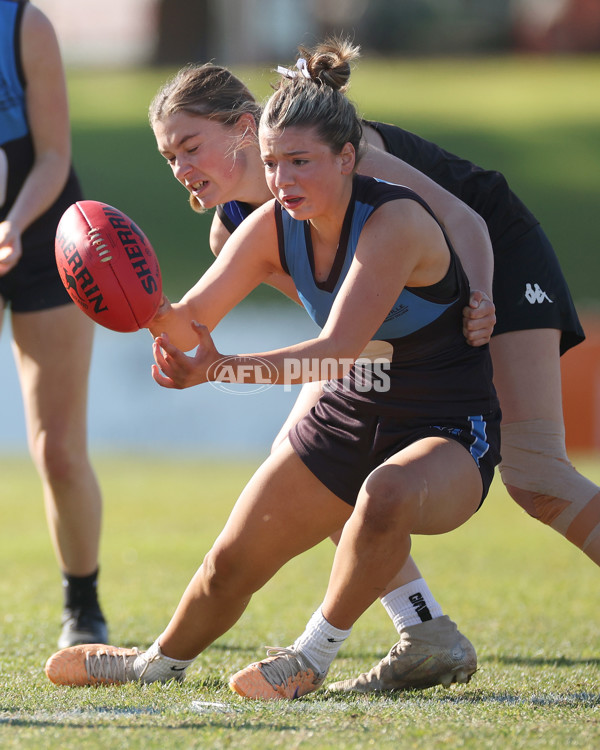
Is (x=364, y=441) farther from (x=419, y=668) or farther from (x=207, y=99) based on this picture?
(x=207, y=99)

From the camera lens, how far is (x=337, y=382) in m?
3.56

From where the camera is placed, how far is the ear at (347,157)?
3314 millimetres

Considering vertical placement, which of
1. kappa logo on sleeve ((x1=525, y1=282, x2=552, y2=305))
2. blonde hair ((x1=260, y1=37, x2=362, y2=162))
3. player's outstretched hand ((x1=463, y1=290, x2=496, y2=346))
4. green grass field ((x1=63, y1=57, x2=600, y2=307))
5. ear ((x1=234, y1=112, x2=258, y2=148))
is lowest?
green grass field ((x1=63, y1=57, x2=600, y2=307))

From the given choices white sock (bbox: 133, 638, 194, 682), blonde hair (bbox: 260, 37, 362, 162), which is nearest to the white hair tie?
blonde hair (bbox: 260, 37, 362, 162)

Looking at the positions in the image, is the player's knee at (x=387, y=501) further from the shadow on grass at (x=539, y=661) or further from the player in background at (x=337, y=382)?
the shadow on grass at (x=539, y=661)

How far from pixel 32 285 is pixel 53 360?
0.97 ft

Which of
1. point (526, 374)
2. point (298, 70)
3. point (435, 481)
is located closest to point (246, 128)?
point (298, 70)

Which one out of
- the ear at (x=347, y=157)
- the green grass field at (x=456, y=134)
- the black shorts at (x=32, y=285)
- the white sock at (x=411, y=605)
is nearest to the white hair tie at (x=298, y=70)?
the ear at (x=347, y=157)

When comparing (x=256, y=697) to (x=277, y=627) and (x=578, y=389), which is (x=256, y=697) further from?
(x=578, y=389)

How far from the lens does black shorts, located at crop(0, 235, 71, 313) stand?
4375 mm

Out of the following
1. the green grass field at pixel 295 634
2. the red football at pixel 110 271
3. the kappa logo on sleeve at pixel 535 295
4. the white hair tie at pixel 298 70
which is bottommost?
the green grass field at pixel 295 634

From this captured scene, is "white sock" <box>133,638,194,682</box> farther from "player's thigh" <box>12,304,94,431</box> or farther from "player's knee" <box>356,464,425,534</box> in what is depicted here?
"player's thigh" <box>12,304,94,431</box>

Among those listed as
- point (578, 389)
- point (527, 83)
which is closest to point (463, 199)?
point (578, 389)

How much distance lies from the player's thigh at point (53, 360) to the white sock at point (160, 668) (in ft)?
3.88
